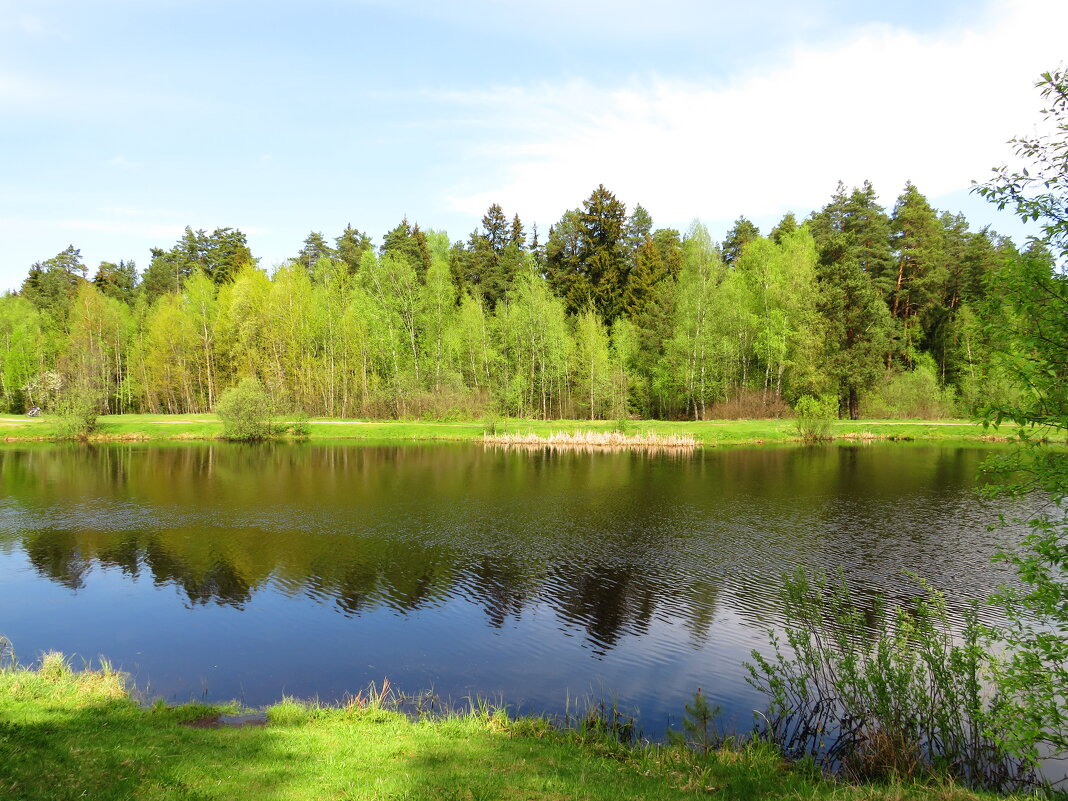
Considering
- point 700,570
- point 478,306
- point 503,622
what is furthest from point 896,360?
point 503,622

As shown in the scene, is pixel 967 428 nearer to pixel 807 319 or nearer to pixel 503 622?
pixel 807 319

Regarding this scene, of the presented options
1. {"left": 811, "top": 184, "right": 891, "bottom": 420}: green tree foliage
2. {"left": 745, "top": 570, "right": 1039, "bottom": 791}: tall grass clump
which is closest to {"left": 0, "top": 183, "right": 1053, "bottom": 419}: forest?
{"left": 811, "top": 184, "right": 891, "bottom": 420}: green tree foliage

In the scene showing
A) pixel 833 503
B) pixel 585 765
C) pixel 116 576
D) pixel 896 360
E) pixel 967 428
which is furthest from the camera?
pixel 896 360

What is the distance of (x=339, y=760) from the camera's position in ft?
27.6

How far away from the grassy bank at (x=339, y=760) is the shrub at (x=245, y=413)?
169ft

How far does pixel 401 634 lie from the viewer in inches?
609

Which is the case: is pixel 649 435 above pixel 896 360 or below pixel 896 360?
below

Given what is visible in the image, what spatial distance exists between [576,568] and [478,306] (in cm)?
5637

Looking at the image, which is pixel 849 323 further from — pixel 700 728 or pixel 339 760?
pixel 339 760

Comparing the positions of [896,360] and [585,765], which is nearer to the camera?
[585,765]

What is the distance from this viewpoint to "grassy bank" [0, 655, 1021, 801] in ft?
24.1

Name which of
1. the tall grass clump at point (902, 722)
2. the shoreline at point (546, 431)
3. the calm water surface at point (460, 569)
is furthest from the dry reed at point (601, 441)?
the tall grass clump at point (902, 722)

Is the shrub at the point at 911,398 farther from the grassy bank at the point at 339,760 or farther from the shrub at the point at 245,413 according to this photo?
the grassy bank at the point at 339,760

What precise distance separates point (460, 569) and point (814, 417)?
45.9 metres
